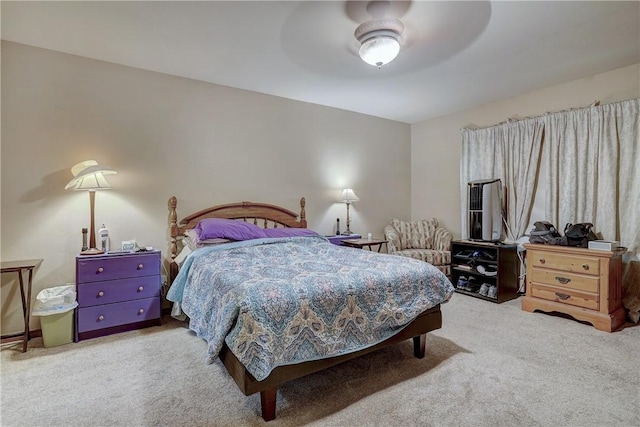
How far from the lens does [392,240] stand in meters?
4.77

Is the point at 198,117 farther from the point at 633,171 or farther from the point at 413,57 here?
the point at 633,171

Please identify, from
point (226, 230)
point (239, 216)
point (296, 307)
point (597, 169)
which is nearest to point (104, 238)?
point (226, 230)

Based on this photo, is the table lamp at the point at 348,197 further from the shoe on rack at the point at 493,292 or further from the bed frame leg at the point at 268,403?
the bed frame leg at the point at 268,403

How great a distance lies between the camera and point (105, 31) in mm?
2623

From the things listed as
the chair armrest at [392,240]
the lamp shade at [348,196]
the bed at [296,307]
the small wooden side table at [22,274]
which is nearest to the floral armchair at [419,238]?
the chair armrest at [392,240]

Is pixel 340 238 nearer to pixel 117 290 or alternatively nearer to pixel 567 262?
pixel 567 262

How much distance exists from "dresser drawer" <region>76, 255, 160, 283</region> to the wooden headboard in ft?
1.28

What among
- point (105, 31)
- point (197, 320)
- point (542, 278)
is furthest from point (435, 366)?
point (105, 31)

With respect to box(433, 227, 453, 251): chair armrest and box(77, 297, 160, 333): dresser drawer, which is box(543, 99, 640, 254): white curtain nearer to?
box(433, 227, 453, 251): chair armrest

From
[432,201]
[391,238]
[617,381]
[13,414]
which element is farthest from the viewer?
[432,201]

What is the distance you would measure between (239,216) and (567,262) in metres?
3.65

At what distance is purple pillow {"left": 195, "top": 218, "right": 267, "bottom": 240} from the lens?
124 inches

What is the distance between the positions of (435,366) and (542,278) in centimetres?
198

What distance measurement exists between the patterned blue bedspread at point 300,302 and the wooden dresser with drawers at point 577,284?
1.77 m
